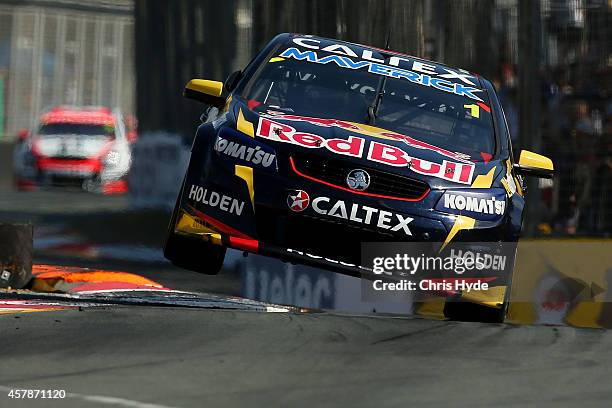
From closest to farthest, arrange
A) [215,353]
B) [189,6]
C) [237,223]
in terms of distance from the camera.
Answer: [215,353] → [237,223] → [189,6]

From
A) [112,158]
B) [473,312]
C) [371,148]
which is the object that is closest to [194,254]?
[371,148]

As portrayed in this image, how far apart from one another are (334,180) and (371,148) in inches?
11.6

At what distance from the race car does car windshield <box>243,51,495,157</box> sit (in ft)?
46.7

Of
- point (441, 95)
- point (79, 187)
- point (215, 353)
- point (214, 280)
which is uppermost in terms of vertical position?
point (441, 95)

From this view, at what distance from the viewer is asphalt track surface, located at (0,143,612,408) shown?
19.3 ft

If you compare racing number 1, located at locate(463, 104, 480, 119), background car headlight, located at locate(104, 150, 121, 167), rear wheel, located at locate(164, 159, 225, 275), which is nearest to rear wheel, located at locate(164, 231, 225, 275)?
rear wheel, located at locate(164, 159, 225, 275)

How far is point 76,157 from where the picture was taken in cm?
2431

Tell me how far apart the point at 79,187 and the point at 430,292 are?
16.5m

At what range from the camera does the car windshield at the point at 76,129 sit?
83.8ft

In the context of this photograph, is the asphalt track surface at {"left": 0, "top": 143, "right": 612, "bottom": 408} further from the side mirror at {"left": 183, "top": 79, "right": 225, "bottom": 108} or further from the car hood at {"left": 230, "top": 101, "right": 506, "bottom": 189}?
the side mirror at {"left": 183, "top": 79, "right": 225, "bottom": 108}

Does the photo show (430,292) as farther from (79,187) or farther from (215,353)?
(79,187)

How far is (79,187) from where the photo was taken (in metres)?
24.2

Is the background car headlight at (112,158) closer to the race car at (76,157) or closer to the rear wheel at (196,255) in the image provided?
the race car at (76,157)

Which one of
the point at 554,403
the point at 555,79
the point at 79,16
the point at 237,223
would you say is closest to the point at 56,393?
the point at 554,403
